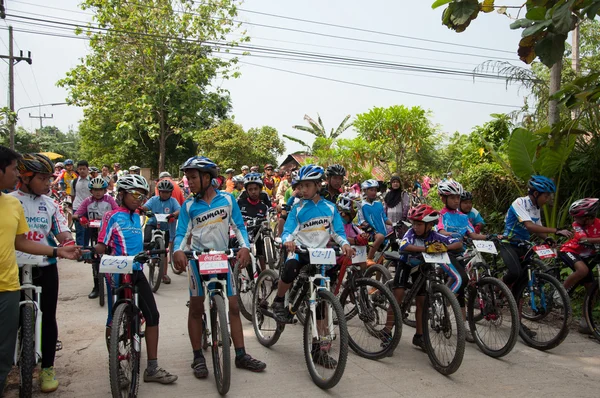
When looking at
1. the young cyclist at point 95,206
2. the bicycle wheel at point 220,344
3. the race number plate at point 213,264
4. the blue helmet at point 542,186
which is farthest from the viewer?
the young cyclist at point 95,206

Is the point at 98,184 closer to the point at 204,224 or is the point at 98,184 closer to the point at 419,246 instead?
the point at 204,224

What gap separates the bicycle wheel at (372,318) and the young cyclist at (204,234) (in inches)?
48.6

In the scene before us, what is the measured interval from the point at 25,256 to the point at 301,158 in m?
45.4

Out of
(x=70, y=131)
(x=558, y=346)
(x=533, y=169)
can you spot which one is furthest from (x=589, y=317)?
(x=70, y=131)

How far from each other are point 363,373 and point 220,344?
1530 mm

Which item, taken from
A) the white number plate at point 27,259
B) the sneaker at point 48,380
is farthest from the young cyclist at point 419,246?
the white number plate at point 27,259

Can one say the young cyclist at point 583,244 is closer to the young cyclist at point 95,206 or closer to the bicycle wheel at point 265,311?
the bicycle wheel at point 265,311

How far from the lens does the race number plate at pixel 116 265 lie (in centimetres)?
450

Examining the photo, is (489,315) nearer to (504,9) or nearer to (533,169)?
(504,9)

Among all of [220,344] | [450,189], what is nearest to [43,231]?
[220,344]

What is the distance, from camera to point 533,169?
895 centimetres

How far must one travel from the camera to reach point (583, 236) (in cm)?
655

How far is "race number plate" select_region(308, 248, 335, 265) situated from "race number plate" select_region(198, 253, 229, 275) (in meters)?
0.85

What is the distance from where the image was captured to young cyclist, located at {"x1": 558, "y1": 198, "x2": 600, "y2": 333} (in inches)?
254
